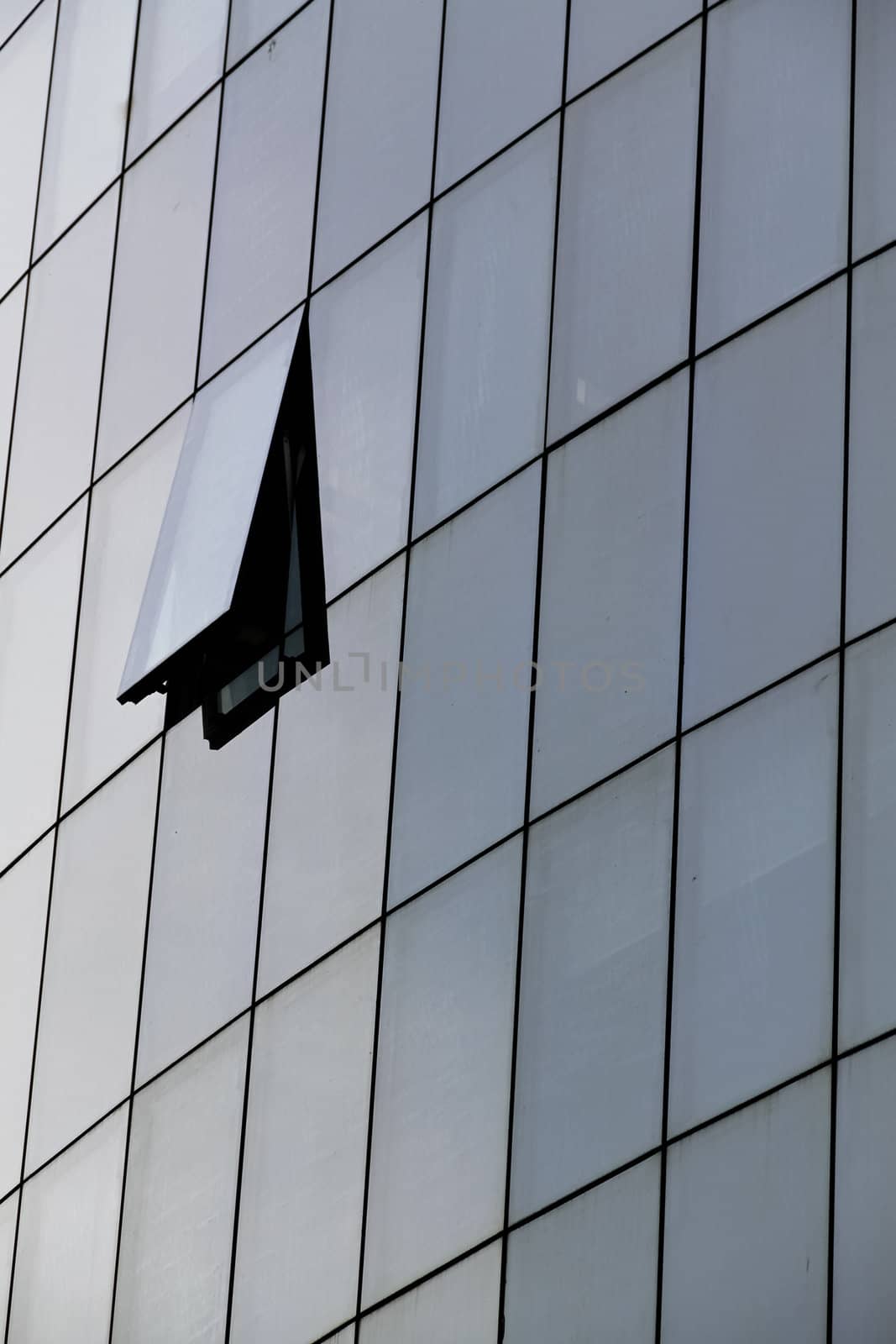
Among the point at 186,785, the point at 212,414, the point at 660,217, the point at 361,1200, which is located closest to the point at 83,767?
the point at 186,785

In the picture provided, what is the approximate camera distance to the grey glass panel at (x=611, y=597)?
19453 millimetres

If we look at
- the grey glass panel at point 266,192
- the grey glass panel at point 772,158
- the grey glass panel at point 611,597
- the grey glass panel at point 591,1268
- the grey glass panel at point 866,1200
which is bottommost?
the grey glass panel at point 866,1200

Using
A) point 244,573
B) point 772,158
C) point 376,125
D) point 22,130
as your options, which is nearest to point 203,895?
point 244,573

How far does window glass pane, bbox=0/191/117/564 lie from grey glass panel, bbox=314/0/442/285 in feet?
12.2

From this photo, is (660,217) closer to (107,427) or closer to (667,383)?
(667,383)

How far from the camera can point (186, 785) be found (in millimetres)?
23734

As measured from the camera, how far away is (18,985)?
83.1 feet

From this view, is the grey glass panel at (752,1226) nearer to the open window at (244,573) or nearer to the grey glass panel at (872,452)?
the grey glass panel at (872,452)

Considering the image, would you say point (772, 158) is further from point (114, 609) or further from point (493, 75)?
point (114, 609)

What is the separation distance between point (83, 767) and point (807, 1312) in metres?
11.2

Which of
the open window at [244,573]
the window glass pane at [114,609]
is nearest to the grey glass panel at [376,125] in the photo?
the open window at [244,573]

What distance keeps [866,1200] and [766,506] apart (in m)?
5.26

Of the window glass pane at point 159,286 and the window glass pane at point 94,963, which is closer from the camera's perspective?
the window glass pane at point 94,963

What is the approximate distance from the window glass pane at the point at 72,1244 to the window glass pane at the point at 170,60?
35.1 feet
